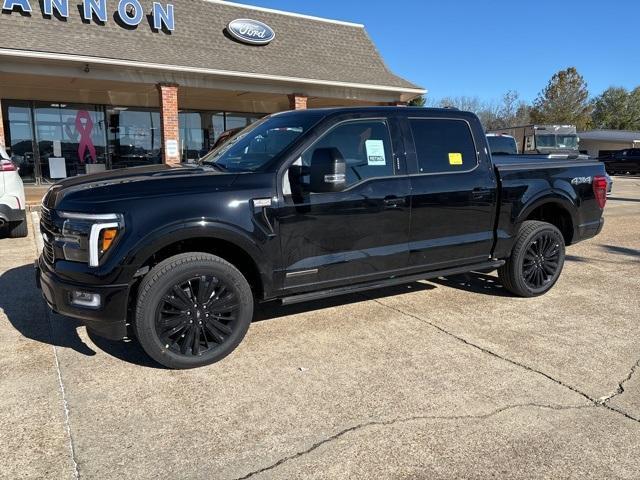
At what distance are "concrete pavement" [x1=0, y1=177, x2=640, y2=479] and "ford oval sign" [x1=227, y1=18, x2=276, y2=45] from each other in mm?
12357

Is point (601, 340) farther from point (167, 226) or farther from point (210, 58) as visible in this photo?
point (210, 58)

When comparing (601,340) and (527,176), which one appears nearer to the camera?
(601,340)

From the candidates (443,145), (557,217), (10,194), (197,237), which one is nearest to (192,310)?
(197,237)

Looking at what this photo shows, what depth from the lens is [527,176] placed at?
5.20 metres

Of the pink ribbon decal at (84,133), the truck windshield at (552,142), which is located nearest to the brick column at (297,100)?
the pink ribbon decal at (84,133)


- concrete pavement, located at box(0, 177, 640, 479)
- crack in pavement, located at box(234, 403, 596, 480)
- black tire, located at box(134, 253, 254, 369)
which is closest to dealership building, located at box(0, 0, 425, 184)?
concrete pavement, located at box(0, 177, 640, 479)

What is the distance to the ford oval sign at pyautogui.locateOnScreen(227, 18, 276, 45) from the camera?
50.6 feet

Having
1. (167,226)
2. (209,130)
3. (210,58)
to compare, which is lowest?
(167,226)

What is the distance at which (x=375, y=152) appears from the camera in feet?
14.3

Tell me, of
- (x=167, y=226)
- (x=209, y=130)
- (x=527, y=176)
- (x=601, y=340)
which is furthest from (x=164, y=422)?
(x=209, y=130)

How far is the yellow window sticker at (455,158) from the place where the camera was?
15.7ft

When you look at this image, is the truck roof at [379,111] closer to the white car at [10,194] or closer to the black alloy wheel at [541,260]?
the black alloy wheel at [541,260]

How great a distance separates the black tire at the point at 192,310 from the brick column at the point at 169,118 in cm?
1092

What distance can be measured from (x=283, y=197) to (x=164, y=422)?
176 centimetres
